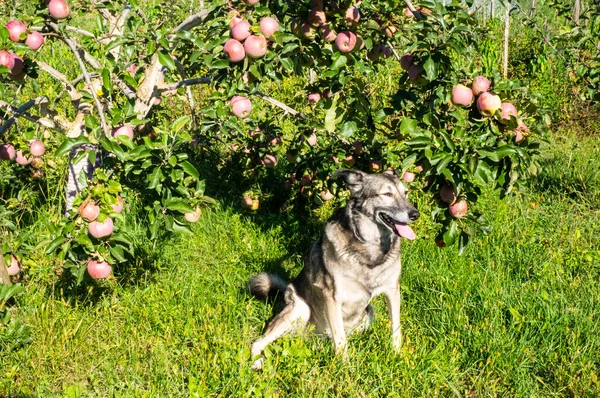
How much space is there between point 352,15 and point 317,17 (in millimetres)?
169

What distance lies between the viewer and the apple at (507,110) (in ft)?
7.71

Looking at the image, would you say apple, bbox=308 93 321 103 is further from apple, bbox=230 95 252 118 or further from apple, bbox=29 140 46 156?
apple, bbox=29 140 46 156

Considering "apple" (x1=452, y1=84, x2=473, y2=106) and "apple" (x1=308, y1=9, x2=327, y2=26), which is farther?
"apple" (x1=308, y1=9, x2=327, y2=26)

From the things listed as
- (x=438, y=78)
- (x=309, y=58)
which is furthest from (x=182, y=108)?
(x=438, y=78)

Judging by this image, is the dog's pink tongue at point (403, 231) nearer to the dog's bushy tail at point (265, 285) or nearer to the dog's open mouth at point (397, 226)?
the dog's open mouth at point (397, 226)

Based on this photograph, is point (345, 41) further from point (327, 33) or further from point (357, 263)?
point (357, 263)

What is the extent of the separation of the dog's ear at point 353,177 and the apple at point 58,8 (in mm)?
1570

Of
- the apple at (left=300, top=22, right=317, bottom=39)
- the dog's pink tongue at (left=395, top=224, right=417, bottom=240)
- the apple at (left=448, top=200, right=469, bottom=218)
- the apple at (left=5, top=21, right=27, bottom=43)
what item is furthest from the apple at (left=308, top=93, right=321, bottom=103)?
the apple at (left=5, top=21, right=27, bottom=43)

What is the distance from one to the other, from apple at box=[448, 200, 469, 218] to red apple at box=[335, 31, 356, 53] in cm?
87

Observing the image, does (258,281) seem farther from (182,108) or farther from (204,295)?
(182,108)

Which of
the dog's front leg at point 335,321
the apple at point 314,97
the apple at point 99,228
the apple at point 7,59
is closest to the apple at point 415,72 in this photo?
the apple at point 314,97

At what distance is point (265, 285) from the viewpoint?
3543mm

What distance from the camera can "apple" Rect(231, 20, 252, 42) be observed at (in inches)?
99.5

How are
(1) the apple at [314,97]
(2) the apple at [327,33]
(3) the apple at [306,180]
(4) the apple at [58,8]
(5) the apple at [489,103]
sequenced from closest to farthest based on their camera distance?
(5) the apple at [489,103], (4) the apple at [58,8], (2) the apple at [327,33], (1) the apple at [314,97], (3) the apple at [306,180]
